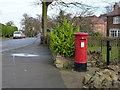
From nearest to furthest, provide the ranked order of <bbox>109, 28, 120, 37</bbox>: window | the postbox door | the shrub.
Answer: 1. the postbox door
2. the shrub
3. <bbox>109, 28, 120, 37</bbox>: window

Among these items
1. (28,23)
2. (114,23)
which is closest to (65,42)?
(114,23)

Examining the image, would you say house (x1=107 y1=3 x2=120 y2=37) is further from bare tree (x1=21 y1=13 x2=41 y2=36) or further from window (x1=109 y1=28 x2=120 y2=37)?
bare tree (x1=21 y1=13 x2=41 y2=36)

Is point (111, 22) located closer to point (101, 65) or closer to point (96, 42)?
point (96, 42)

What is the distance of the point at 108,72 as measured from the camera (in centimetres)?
529

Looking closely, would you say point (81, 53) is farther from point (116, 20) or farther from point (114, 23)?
point (114, 23)

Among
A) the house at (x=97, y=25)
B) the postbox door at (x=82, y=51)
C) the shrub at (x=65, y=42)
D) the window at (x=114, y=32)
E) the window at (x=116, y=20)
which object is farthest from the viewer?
the window at (x=114, y=32)

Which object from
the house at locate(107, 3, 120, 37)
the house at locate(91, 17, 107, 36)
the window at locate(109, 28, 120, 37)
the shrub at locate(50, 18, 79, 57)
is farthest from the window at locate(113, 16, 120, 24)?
the shrub at locate(50, 18, 79, 57)

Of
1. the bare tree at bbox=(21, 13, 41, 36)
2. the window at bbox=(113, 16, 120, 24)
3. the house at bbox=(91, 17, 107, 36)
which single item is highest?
the bare tree at bbox=(21, 13, 41, 36)

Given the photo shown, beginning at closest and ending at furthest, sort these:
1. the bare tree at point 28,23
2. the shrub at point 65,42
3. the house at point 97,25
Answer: the shrub at point 65,42 → the house at point 97,25 → the bare tree at point 28,23

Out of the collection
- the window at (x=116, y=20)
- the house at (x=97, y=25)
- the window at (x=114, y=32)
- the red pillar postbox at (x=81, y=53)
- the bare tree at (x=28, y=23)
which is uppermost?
the bare tree at (x=28, y=23)

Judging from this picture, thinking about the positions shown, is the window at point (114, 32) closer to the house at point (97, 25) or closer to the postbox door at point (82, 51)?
the house at point (97, 25)

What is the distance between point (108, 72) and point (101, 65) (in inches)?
106

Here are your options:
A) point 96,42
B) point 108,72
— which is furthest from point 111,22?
point 108,72

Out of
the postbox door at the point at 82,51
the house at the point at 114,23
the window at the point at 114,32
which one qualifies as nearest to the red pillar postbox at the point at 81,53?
the postbox door at the point at 82,51
